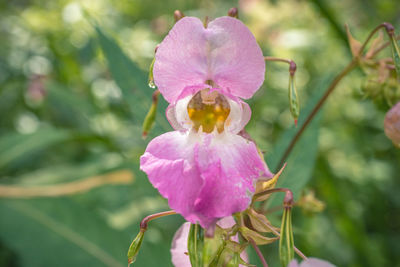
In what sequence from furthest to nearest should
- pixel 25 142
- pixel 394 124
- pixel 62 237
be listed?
pixel 25 142 < pixel 62 237 < pixel 394 124

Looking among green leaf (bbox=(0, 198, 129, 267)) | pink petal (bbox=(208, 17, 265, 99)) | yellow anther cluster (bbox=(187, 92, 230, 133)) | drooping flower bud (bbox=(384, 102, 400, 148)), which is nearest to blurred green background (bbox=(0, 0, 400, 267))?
green leaf (bbox=(0, 198, 129, 267))

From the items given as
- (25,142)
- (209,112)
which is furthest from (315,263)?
(25,142)

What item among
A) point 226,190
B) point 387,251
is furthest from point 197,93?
point 387,251

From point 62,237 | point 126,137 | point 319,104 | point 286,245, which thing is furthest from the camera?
point 126,137

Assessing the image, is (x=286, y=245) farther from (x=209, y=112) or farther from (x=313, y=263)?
(x=209, y=112)

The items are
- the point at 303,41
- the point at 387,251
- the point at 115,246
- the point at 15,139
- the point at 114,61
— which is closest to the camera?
the point at 114,61

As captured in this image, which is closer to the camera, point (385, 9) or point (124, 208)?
point (124, 208)

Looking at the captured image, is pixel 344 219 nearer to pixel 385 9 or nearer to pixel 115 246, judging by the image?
pixel 115 246

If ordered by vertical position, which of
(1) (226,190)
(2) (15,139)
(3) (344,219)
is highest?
(1) (226,190)
